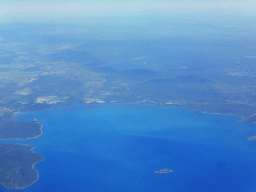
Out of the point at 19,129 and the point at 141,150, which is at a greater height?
the point at 19,129

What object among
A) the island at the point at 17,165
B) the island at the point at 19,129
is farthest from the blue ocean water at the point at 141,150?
the island at the point at 19,129

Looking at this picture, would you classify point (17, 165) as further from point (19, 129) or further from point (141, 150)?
point (141, 150)

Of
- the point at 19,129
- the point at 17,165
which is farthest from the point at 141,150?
the point at 19,129

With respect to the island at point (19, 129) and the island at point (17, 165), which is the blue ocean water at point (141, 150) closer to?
the island at point (17, 165)

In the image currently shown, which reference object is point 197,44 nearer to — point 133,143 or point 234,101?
point 234,101

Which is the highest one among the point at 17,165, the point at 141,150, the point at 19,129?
the point at 19,129
